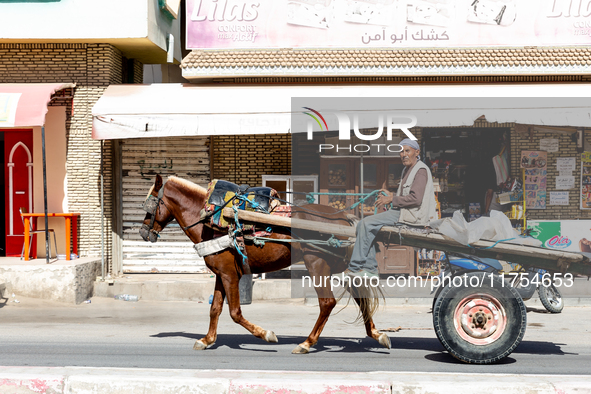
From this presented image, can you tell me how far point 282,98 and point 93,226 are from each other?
16.4 feet

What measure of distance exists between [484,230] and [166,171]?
860 centimetres

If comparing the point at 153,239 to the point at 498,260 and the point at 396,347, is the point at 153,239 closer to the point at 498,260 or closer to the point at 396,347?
the point at 396,347

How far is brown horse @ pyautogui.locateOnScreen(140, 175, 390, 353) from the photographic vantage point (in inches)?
277

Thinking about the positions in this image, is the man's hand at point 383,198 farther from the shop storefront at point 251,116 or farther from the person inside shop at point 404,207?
the shop storefront at point 251,116

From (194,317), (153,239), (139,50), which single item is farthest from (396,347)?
(139,50)

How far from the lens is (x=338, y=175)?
34.9ft

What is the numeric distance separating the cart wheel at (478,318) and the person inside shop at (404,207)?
32.9 inches

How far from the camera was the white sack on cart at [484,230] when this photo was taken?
6293 mm

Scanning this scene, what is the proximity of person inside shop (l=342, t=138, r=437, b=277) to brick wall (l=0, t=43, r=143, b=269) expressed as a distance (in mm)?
8209

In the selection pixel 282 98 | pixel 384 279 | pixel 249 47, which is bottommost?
pixel 384 279

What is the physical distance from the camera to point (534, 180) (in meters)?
6.17

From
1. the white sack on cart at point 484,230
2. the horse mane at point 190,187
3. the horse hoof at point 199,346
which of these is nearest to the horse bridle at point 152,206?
the horse mane at point 190,187

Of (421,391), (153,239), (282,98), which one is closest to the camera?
(421,391)

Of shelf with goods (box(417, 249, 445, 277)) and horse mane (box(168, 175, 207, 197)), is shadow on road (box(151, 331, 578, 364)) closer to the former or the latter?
shelf with goods (box(417, 249, 445, 277))
